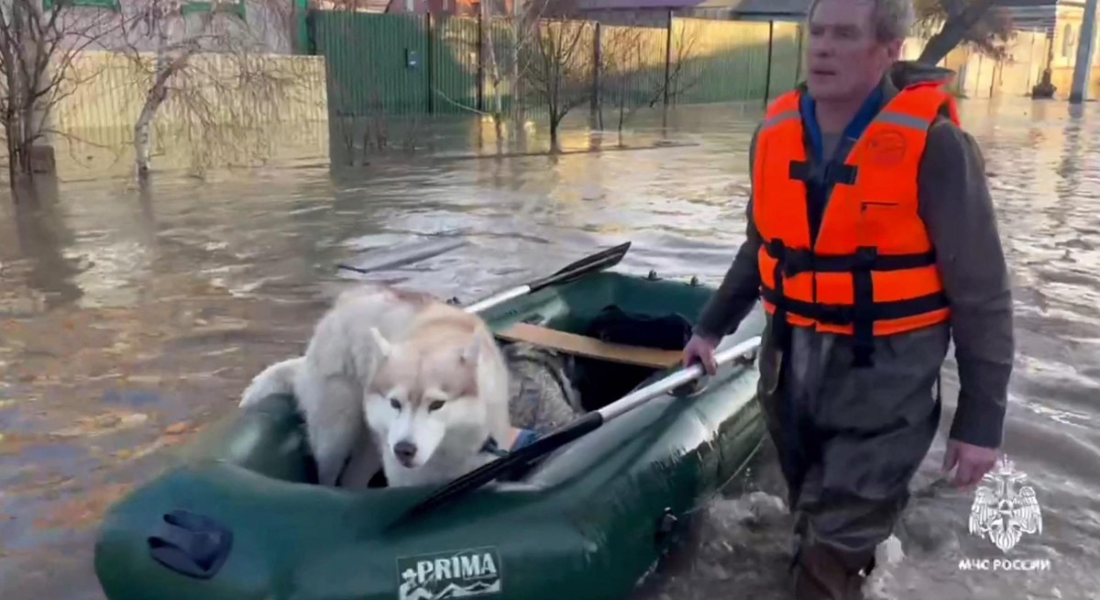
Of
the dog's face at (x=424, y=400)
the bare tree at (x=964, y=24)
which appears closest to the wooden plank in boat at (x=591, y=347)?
the dog's face at (x=424, y=400)

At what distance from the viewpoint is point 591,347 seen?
491 centimetres

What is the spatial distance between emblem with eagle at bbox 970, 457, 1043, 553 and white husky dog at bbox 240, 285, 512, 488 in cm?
216

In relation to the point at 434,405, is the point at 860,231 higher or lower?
higher

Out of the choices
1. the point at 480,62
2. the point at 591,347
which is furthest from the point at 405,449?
the point at 480,62

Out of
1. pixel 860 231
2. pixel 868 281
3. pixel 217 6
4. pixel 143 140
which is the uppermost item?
pixel 217 6

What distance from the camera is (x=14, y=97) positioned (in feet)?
41.6

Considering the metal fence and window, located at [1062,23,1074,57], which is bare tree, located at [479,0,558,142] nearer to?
the metal fence

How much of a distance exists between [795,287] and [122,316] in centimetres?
561

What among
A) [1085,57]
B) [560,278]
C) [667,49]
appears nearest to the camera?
[560,278]

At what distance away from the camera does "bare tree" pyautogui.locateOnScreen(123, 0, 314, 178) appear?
12734mm

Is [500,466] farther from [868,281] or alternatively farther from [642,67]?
[642,67]

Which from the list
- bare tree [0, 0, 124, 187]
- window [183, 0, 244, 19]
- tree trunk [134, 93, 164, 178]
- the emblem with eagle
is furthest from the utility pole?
the emblem with eagle

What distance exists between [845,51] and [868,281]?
64cm

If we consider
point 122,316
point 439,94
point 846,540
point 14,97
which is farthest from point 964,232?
point 439,94
